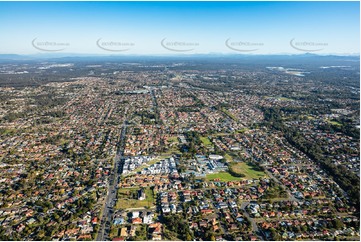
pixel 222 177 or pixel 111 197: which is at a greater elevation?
pixel 111 197

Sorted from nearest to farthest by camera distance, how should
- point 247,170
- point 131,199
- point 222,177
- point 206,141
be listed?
point 131,199, point 222,177, point 247,170, point 206,141

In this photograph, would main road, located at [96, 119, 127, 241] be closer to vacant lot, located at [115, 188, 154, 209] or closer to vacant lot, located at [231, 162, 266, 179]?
vacant lot, located at [115, 188, 154, 209]

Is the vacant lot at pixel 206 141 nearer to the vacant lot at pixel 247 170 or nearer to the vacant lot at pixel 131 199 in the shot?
the vacant lot at pixel 247 170

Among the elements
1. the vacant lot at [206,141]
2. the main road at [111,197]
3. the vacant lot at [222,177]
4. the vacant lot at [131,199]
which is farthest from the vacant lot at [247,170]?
the main road at [111,197]

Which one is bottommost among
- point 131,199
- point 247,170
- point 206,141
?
point 247,170

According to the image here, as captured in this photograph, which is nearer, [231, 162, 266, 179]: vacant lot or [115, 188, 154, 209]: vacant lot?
[115, 188, 154, 209]: vacant lot

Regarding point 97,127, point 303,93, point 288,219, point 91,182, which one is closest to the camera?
point 288,219

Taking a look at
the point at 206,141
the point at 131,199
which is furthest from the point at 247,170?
the point at 131,199

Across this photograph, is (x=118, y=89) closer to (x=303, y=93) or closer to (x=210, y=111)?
(x=210, y=111)

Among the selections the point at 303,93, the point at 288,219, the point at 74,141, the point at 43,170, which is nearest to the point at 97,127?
the point at 74,141

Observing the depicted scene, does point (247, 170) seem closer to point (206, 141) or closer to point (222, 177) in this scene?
point (222, 177)

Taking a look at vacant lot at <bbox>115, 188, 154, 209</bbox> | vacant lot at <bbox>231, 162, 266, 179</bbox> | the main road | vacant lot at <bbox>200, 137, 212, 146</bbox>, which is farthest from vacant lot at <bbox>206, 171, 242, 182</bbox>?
the main road
